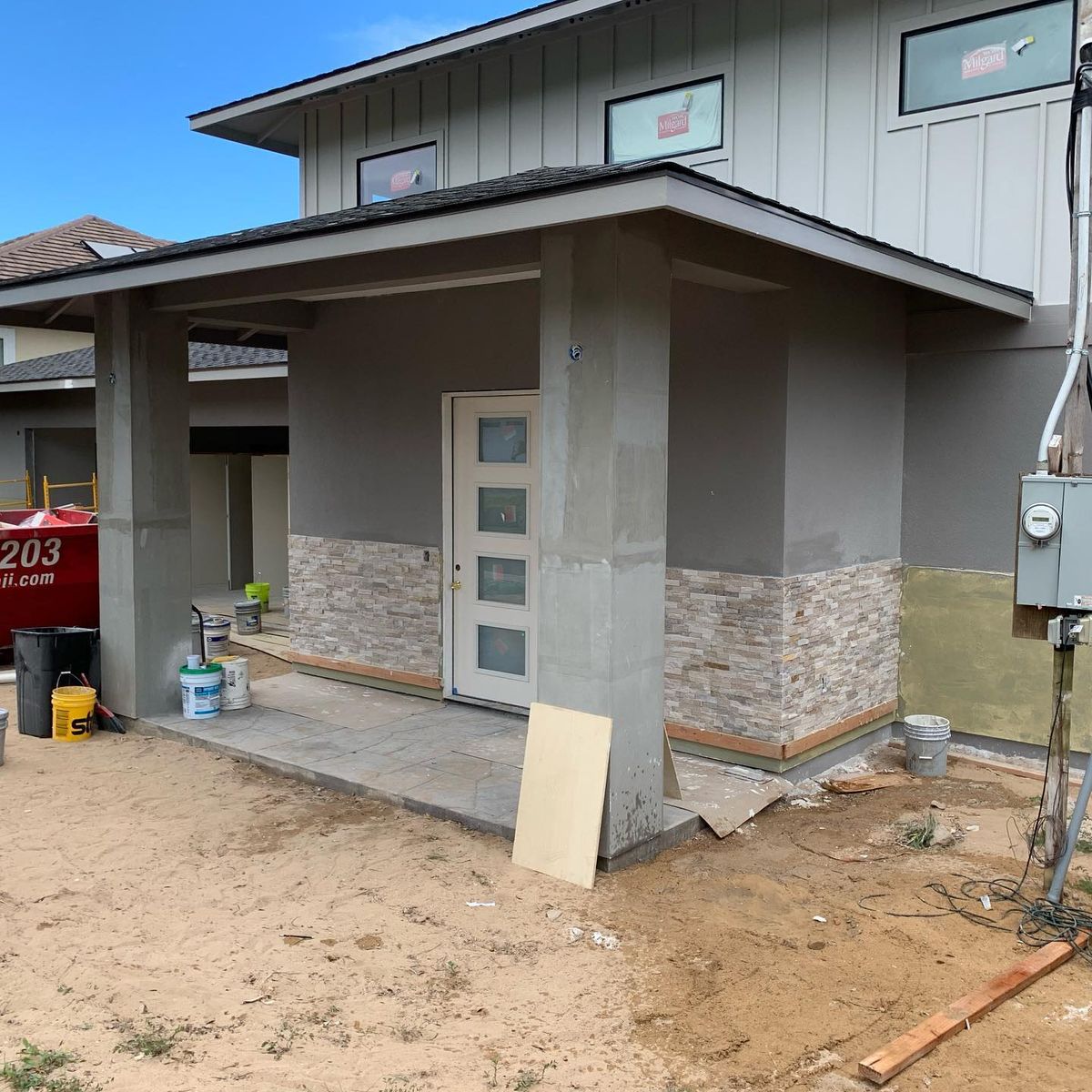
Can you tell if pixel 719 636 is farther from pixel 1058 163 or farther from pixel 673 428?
pixel 1058 163

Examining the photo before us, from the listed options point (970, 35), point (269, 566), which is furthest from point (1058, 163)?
point (269, 566)

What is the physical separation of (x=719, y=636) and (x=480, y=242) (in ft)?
9.46

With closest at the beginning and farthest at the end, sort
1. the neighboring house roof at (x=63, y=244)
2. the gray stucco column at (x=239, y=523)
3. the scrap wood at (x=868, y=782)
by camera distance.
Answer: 1. the scrap wood at (x=868, y=782)
2. the gray stucco column at (x=239, y=523)
3. the neighboring house roof at (x=63, y=244)

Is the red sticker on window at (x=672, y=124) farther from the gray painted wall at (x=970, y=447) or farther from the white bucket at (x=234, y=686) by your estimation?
the white bucket at (x=234, y=686)

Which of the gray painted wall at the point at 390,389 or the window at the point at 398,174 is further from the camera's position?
the window at the point at 398,174

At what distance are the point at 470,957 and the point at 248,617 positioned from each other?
8079 mm

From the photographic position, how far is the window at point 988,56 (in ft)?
22.5

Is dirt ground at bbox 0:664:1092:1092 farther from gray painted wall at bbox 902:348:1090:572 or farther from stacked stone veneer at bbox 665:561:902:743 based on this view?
gray painted wall at bbox 902:348:1090:572

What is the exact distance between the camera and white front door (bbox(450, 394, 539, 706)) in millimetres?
7910

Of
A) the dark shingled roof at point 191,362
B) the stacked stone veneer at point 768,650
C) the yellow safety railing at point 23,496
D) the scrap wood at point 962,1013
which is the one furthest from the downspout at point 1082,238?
the yellow safety railing at point 23,496

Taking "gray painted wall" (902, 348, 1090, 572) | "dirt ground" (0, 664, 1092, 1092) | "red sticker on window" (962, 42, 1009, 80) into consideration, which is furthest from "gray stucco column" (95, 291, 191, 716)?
"red sticker on window" (962, 42, 1009, 80)

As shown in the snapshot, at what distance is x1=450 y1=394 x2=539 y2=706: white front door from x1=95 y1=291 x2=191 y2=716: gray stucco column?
6.73 ft

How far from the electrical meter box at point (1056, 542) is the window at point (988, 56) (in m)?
3.56

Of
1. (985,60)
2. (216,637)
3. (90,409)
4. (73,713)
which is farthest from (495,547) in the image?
(90,409)
